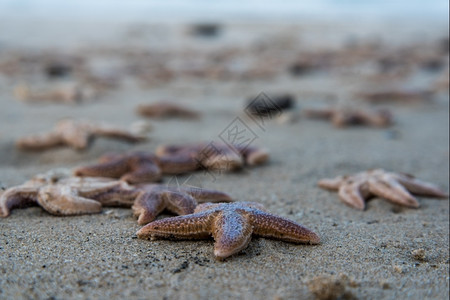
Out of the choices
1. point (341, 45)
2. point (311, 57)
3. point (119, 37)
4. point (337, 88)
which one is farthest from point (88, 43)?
point (337, 88)

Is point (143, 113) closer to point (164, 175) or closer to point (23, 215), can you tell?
point (164, 175)

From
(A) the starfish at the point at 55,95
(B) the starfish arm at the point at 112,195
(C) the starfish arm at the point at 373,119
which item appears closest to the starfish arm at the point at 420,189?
(B) the starfish arm at the point at 112,195

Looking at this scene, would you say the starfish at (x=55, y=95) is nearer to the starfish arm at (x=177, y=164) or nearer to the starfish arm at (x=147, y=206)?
A: the starfish arm at (x=177, y=164)

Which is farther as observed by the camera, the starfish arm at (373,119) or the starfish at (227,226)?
the starfish arm at (373,119)

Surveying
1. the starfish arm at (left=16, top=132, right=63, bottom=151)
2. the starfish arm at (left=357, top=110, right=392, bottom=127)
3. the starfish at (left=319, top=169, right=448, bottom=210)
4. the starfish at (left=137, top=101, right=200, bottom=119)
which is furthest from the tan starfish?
the starfish arm at (left=16, top=132, right=63, bottom=151)

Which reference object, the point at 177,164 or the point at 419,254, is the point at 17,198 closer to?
the point at 177,164
